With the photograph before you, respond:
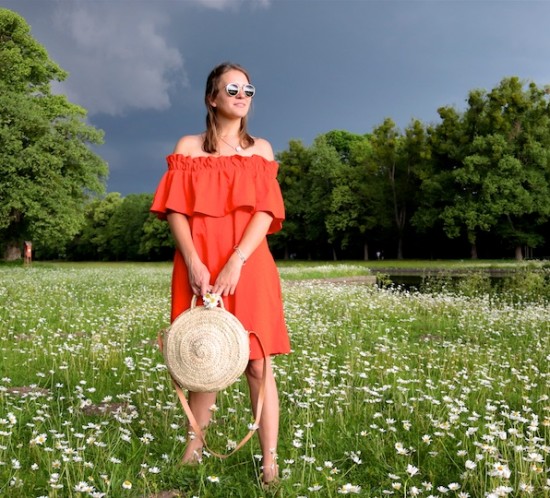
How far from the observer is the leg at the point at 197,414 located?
3.91 meters

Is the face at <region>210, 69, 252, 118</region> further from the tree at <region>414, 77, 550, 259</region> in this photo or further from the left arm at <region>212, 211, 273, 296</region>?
the tree at <region>414, 77, 550, 259</region>

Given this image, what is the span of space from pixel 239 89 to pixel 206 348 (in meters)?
1.72

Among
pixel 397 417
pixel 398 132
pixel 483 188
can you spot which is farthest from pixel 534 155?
pixel 397 417

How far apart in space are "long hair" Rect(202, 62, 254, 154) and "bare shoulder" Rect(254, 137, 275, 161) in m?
0.05

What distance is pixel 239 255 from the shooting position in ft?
11.3

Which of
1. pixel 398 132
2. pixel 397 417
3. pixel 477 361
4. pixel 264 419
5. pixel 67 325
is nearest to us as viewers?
pixel 264 419

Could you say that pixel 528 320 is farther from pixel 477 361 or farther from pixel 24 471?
pixel 24 471

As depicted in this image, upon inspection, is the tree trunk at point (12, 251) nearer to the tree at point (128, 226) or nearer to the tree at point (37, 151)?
the tree at point (37, 151)

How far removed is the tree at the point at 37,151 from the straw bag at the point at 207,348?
1281 inches

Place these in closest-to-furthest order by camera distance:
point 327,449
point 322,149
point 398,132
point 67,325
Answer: point 327,449 < point 67,325 < point 398,132 < point 322,149

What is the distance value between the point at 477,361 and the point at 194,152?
17.7 feet

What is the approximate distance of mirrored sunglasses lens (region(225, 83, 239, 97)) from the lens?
3.66m

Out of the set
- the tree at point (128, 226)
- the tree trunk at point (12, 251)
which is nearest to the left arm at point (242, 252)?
the tree trunk at point (12, 251)

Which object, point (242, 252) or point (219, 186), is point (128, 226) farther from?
point (242, 252)
